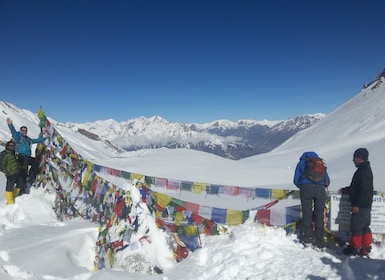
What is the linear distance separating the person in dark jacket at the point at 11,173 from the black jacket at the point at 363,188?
826cm

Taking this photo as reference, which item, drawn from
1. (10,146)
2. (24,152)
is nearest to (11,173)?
(10,146)

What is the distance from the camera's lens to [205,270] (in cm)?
530

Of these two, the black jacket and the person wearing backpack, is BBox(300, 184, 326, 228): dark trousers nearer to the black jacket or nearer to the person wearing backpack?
the person wearing backpack

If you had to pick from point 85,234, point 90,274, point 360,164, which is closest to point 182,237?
point 90,274

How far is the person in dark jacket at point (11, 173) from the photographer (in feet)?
29.9

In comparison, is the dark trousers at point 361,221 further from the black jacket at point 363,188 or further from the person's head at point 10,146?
the person's head at point 10,146

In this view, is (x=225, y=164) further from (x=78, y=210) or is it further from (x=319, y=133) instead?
(x=319, y=133)

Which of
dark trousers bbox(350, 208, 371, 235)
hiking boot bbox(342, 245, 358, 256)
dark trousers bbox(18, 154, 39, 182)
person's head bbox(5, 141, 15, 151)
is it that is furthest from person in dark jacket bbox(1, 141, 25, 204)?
dark trousers bbox(350, 208, 371, 235)

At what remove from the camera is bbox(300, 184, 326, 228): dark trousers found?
19.5ft

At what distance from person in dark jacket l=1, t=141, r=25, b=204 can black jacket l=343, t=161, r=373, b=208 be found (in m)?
8.26

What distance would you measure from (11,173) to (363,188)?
8.48 m

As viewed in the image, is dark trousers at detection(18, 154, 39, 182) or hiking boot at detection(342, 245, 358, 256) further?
dark trousers at detection(18, 154, 39, 182)

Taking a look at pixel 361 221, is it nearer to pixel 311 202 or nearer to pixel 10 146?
pixel 311 202

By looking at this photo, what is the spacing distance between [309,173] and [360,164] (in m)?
0.83
